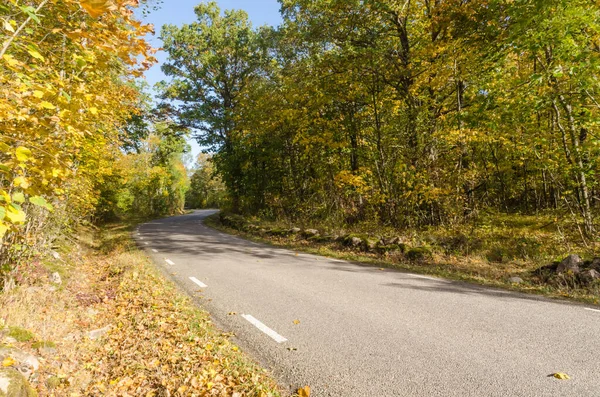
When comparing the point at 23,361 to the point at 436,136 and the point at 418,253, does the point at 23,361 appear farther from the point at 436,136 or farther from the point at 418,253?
the point at 436,136

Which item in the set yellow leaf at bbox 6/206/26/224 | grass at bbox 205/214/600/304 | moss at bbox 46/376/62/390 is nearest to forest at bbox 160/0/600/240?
grass at bbox 205/214/600/304

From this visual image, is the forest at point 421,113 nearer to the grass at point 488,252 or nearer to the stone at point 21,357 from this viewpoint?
the grass at point 488,252

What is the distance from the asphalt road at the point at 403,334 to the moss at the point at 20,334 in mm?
2411

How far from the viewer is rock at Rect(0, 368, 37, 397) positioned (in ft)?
8.86

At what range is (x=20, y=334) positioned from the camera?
4.11 metres

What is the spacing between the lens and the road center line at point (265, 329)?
4375 mm

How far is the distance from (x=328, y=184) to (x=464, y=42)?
8.94 meters

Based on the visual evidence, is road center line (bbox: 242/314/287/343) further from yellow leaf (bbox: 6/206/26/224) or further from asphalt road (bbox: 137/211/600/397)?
yellow leaf (bbox: 6/206/26/224)

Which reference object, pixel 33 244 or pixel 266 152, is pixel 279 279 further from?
pixel 266 152

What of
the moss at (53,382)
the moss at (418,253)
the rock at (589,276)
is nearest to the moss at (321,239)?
the moss at (418,253)

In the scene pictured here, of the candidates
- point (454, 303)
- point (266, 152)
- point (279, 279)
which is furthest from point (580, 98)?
point (266, 152)

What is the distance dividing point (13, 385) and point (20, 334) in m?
1.74

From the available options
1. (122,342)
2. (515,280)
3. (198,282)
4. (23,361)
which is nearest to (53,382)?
(23,361)

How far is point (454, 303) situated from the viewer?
557cm
